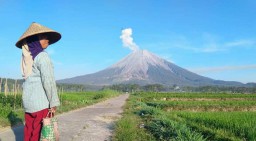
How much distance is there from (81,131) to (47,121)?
4949mm

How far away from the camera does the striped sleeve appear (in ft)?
13.1

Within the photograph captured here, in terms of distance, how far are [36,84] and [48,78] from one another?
0.56 ft

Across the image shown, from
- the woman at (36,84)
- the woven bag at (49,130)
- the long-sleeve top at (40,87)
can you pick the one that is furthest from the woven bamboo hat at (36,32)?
the woven bag at (49,130)

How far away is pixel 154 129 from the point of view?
864 centimetres

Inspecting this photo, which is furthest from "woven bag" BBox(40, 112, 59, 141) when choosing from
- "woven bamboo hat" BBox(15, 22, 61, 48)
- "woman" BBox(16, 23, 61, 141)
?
"woven bamboo hat" BBox(15, 22, 61, 48)

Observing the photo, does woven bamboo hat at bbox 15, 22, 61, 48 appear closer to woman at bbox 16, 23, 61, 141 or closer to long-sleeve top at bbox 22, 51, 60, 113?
woman at bbox 16, 23, 61, 141

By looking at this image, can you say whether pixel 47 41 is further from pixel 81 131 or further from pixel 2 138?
pixel 81 131

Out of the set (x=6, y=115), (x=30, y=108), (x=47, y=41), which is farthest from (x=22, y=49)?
(x=6, y=115)

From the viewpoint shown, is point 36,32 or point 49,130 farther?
point 36,32

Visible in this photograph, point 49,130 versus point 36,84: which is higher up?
point 36,84

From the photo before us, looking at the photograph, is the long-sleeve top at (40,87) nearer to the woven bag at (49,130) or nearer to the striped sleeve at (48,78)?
the striped sleeve at (48,78)

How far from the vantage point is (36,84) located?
13.3 ft

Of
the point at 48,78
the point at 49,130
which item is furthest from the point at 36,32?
the point at 49,130

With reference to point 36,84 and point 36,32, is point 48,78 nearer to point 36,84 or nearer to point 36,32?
point 36,84
